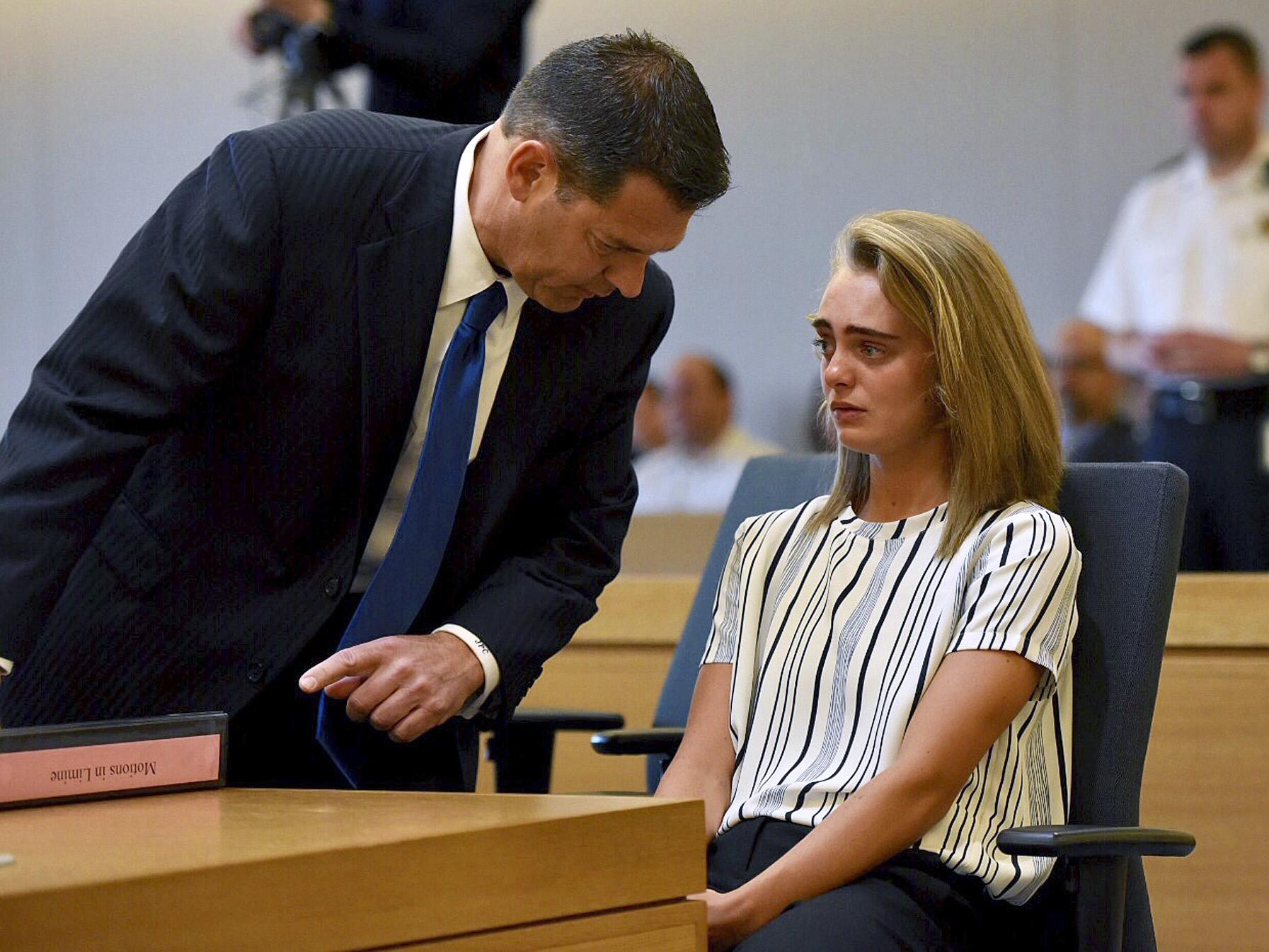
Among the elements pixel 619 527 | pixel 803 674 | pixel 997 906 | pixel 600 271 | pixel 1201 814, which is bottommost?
pixel 1201 814

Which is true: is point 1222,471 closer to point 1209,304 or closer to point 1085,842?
point 1209,304

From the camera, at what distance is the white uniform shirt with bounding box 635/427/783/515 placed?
4.38 m

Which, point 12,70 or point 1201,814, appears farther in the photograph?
point 12,70

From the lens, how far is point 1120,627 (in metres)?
1.58

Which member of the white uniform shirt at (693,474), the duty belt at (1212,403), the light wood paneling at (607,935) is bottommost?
the white uniform shirt at (693,474)

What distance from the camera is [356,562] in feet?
5.18

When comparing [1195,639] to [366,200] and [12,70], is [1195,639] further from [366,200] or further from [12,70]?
[12,70]

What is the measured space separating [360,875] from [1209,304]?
2874 mm

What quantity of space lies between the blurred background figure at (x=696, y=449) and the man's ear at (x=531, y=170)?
282 centimetres

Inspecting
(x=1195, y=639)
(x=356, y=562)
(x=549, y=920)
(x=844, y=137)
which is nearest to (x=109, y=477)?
(x=356, y=562)

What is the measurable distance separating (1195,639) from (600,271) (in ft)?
3.86

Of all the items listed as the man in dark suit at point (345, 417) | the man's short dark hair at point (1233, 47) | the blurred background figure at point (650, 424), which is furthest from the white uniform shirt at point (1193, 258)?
the man in dark suit at point (345, 417)

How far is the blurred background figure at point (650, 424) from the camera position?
460cm

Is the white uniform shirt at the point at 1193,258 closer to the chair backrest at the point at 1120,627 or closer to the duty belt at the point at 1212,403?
the duty belt at the point at 1212,403
